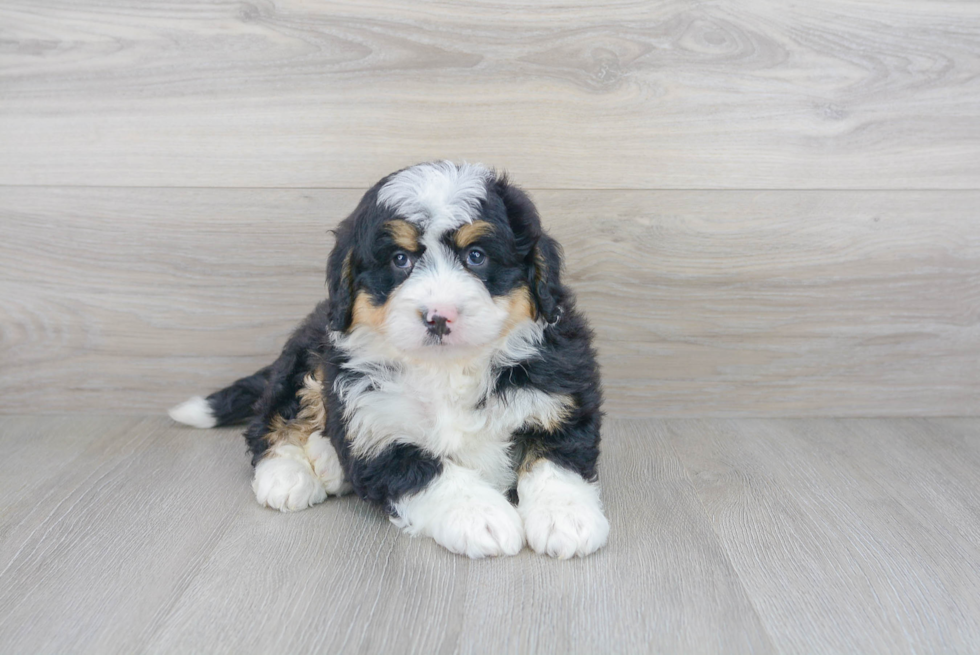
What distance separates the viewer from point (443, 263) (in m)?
1.74

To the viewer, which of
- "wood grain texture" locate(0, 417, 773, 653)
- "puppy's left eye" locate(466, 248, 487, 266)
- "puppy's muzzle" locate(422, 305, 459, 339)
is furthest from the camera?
"puppy's left eye" locate(466, 248, 487, 266)

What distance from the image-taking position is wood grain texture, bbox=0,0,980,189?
249 centimetres

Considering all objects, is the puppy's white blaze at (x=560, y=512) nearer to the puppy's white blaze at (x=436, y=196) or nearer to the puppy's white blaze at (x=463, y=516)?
the puppy's white blaze at (x=463, y=516)

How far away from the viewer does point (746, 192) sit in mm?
2592

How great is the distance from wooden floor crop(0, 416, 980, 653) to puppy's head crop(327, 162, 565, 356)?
1.68 ft

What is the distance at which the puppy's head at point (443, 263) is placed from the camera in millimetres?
1674

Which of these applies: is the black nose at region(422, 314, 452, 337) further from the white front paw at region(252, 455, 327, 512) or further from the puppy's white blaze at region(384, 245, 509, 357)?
the white front paw at region(252, 455, 327, 512)

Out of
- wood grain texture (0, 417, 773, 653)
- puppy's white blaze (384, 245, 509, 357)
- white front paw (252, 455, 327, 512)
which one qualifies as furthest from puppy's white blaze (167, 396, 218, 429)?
puppy's white blaze (384, 245, 509, 357)

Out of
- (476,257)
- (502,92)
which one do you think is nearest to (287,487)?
(476,257)

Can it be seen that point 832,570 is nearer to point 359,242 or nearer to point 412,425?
point 412,425

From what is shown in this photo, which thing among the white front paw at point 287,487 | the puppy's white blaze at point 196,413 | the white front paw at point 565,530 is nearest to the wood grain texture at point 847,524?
the white front paw at point 565,530

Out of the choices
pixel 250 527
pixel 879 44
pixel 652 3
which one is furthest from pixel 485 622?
pixel 879 44

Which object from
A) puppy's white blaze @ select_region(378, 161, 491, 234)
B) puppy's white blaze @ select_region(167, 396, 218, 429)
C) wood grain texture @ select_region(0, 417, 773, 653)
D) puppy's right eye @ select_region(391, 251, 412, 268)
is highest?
puppy's white blaze @ select_region(378, 161, 491, 234)

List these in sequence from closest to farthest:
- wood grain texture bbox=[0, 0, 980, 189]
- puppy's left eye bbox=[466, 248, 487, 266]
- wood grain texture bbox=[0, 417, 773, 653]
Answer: wood grain texture bbox=[0, 417, 773, 653] → puppy's left eye bbox=[466, 248, 487, 266] → wood grain texture bbox=[0, 0, 980, 189]
